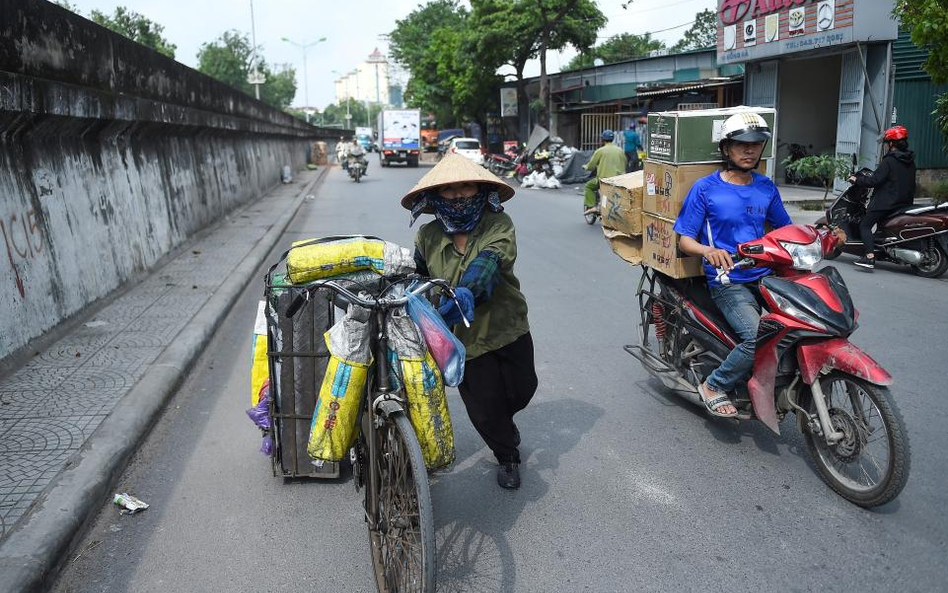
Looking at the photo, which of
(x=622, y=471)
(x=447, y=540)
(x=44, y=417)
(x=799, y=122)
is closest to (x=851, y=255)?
(x=622, y=471)

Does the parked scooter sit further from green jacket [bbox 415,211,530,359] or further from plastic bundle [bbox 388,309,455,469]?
plastic bundle [bbox 388,309,455,469]

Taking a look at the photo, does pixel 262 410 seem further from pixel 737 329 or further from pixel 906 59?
pixel 906 59

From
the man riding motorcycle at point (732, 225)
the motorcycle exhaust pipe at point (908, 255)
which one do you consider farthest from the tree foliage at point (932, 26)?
the man riding motorcycle at point (732, 225)

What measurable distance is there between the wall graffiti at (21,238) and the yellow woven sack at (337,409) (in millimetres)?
3929

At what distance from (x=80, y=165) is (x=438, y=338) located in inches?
246

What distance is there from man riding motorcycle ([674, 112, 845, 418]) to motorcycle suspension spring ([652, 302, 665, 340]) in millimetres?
744

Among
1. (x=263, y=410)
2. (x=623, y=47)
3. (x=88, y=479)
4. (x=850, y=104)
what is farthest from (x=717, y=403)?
(x=623, y=47)

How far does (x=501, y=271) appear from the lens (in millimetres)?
3445

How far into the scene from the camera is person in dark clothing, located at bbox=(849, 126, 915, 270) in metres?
8.68

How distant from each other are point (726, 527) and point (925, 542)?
0.75 meters

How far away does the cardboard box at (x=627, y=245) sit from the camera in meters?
5.31

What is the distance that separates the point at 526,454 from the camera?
4.28 meters

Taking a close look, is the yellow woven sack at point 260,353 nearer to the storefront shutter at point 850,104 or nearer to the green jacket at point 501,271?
the green jacket at point 501,271

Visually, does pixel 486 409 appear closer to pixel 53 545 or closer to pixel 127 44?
pixel 53 545
